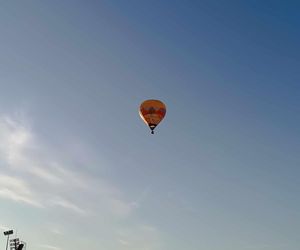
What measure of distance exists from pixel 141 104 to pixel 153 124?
3672 millimetres

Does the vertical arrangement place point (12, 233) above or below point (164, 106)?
below

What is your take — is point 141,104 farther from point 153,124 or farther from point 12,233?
point 12,233

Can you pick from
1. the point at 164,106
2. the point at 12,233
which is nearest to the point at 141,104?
the point at 164,106

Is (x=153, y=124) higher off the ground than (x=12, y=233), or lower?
higher

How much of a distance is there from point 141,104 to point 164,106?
3.59m

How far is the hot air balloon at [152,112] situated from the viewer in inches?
2734

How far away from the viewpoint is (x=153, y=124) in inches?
2736

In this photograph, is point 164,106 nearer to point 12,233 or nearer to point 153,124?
point 153,124

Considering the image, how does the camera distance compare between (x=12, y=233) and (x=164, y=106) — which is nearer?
(x=164, y=106)

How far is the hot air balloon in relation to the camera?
69438 millimetres

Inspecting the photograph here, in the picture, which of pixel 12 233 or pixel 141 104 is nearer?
pixel 141 104

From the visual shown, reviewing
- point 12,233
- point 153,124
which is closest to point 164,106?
point 153,124

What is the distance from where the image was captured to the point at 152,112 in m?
69.4

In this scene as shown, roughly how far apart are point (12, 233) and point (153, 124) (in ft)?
147
